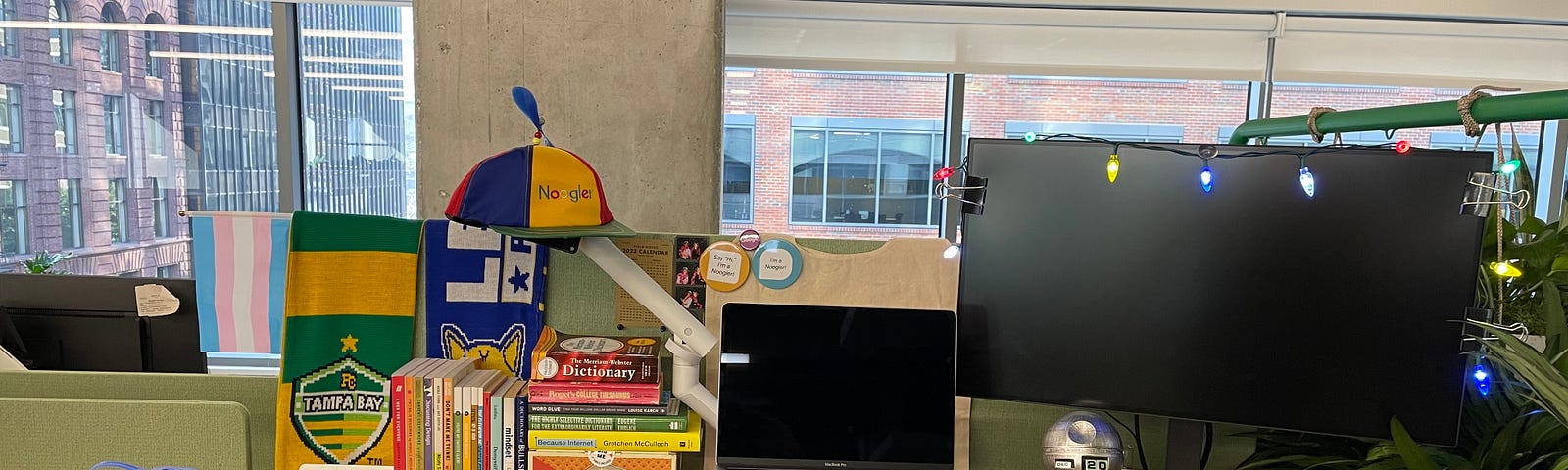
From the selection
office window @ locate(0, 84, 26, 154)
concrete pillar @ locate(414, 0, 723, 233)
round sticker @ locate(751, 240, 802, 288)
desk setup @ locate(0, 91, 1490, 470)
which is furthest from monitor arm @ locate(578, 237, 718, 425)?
office window @ locate(0, 84, 26, 154)

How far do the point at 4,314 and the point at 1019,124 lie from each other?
402 cm

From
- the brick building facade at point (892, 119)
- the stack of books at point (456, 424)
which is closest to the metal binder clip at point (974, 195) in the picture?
the stack of books at point (456, 424)

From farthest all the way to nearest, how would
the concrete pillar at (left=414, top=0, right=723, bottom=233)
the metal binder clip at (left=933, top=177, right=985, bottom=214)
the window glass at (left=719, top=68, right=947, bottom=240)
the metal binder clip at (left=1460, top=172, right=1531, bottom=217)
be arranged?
the window glass at (left=719, top=68, right=947, bottom=240)
the concrete pillar at (left=414, top=0, right=723, bottom=233)
the metal binder clip at (left=933, top=177, right=985, bottom=214)
the metal binder clip at (left=1460, top=172, right=1531, bottom=217)

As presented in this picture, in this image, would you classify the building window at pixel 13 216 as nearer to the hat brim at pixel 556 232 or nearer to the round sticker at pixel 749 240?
the hat brim at pixel 556 232

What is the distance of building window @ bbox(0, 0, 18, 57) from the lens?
3225mm

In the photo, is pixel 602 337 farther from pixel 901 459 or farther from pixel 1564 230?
pixel 1564 230

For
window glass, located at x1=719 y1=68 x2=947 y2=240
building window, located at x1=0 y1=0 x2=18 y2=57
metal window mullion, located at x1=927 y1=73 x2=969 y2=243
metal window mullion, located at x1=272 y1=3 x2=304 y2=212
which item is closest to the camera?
building window, located at x1=0 y1=0 x2=18 y2=57

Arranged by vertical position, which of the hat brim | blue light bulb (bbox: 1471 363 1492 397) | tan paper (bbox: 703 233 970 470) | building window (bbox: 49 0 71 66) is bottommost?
blue light bulb (bbox: 1471 363 1492 397)

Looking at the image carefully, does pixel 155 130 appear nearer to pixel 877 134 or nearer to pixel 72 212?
pixel 72 212

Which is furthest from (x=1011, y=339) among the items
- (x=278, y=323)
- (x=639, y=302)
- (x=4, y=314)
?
(x=4, y=314)

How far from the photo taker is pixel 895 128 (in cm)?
429

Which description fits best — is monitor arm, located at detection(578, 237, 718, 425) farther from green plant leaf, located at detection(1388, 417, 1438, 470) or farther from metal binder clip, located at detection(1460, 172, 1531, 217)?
metal binder clip, located at detection(1460, 172, 1531, 217)

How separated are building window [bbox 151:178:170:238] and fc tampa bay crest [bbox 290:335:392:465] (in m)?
2.92

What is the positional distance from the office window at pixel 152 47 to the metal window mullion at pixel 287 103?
19.8 inches
